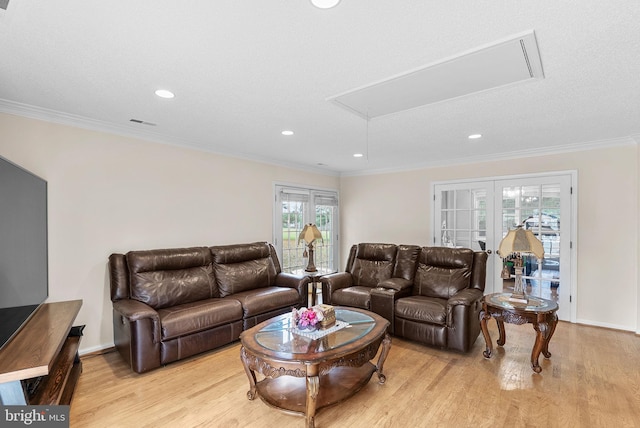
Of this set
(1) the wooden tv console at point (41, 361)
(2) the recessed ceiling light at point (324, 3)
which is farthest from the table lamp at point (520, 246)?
(1) the wooden tv console at point (41, 361)

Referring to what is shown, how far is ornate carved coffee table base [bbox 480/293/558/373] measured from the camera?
2742mm

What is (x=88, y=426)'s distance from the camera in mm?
2059

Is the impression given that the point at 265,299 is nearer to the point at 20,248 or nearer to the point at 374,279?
the point at 374,279

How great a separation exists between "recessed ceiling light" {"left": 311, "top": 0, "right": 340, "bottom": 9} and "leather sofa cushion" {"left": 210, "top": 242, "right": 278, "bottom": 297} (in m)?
3.15

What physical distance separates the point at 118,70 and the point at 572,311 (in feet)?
18.1

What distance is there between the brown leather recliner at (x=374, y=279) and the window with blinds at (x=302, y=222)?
2.69 ft

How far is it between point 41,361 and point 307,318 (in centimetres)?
158

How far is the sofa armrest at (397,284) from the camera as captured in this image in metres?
3.69

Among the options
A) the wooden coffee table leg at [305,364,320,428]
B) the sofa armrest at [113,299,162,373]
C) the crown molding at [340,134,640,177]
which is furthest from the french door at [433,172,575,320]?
the sofa armrest at [113,299,162,373]

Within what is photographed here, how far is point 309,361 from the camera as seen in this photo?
2.00 m

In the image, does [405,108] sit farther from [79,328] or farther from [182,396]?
[79,328]

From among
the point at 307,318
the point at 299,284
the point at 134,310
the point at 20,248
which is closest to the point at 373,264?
the point at 299,284

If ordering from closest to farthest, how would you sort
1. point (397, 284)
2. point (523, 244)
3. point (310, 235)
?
point (523, 244)
point (397, 284)
point (310, 235)

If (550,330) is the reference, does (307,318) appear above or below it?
above
